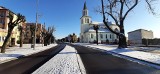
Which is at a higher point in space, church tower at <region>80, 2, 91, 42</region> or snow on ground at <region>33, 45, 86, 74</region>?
church tower at <region>80, 2, 91, 42</region>

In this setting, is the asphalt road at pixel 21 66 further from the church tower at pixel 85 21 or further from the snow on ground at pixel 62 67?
the church tower at pixel 85 21

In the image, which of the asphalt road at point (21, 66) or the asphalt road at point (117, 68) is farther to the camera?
the asphalt road at point (21, 66)

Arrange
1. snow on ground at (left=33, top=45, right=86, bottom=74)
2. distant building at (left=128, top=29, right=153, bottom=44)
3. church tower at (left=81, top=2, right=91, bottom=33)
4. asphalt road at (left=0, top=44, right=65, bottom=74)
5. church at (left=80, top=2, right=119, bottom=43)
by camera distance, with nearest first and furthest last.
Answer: snow on ground at (left=33, top=45, right=86, bottom=74)
asphalt road at (left=0, top=44, right=65, bottom=74)
distant building at (left=128, top=29, right=153, bottom=44)
church at (left=80, top=2, right=119, bottom=43)
church tower at (left=81, top=2, right=91, bottom=33)

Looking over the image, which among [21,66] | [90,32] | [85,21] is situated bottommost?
[21,66]

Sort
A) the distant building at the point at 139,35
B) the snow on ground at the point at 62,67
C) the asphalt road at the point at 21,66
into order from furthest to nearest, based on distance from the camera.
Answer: the distant building at the point at 139,35
the asphalt road at the point at 21,66
the snow on ground at the point at 62,67

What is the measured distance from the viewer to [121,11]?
28359 millimetres

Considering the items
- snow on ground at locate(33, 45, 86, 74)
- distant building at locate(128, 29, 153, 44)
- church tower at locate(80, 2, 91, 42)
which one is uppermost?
church tower at locate(80, 2, 91, 42)

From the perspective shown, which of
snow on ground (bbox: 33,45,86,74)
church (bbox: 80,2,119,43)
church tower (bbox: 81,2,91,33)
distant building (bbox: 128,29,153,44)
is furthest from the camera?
church tower (bbox: 81,2,91,33)

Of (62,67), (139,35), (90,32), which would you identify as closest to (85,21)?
(90,32)

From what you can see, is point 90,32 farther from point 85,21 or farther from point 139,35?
point 139,35

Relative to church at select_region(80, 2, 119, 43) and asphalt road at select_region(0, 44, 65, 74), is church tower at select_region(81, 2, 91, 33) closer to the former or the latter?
church at select_region(80, 2, 119, 43)

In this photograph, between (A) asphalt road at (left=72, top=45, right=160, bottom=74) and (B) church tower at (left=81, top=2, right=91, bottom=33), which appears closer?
(A) asphalt road at (left=72, top=45, right=160, bottom=74)

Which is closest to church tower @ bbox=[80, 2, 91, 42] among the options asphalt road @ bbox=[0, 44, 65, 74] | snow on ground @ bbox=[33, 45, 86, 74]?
asphalt road @ bbox=[0, 44, 65, 74]

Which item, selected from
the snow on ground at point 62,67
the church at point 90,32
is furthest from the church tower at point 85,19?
the snow on ground at point 62,67
